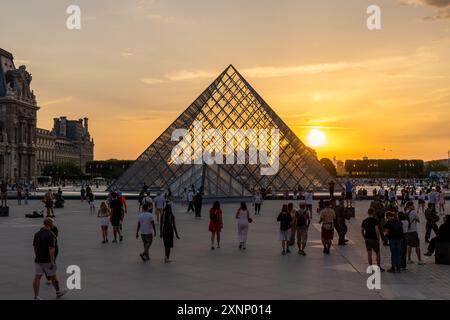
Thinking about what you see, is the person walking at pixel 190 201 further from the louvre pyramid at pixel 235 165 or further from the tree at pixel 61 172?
the tree at pixel 61 172

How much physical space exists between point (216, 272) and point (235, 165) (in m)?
36.3

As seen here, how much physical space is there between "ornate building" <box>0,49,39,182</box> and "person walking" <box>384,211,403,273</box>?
82.6 m

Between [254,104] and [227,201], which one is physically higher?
[254,104]

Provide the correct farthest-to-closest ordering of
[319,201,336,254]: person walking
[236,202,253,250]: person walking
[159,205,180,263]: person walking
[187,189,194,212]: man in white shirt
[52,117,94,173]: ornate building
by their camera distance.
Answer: [52,117,94,173]: ornate building → [187,189,194,212]: man in white shirt → [236,202,253,250]: person walking → [319,201,336,254]: person walking → [159,205,180,263]: person walking

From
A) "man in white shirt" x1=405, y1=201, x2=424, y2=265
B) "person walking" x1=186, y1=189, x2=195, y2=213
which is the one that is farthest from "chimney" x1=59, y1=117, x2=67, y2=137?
"man in white shirt" x1=405, y1=201, x2=424, y2=265

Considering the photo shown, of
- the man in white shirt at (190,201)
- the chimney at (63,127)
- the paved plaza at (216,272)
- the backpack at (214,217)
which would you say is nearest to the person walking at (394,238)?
the paved plaza at (216,272)

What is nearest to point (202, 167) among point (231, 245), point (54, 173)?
point (231, 245)

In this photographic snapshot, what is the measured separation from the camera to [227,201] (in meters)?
34.5

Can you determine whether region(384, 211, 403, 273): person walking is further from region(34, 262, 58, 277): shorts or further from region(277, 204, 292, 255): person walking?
region(34, 262, 58, 277): shorts

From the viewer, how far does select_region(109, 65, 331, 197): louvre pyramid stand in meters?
43.4

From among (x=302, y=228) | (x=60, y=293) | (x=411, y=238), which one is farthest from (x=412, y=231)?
(x=60, y=293)

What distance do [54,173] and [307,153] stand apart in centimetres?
8146

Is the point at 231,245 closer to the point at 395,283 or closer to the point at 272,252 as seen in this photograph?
the point at 272,252

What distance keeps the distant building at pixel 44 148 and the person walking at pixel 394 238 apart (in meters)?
125
